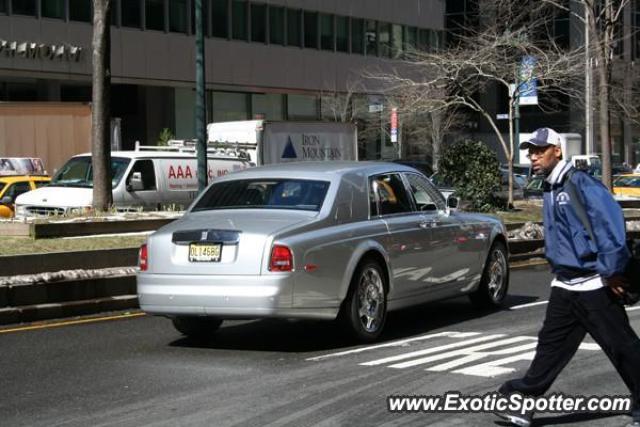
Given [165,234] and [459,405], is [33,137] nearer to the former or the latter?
[165,234]

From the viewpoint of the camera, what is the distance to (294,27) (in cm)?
5209

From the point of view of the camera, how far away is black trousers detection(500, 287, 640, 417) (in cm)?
597

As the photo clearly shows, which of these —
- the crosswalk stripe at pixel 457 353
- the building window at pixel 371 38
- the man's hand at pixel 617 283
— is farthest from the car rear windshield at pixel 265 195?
the building window at pixel 371 38

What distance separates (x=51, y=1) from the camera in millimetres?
41094

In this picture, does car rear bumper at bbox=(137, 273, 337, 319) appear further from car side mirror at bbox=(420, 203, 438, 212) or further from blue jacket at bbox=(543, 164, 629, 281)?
blue jacket at bbox=(543, 164, 629, 281)

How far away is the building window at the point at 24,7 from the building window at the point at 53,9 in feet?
1.61

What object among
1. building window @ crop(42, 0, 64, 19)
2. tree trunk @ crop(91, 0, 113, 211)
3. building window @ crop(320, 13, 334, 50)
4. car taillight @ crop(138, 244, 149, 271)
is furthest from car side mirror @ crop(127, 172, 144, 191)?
building window @ crop(320, 13, 334, 50)

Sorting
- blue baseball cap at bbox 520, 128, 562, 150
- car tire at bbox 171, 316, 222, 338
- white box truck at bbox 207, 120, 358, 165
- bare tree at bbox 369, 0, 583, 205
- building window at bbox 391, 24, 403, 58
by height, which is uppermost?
building window at bbox 391, 24, 403, 58

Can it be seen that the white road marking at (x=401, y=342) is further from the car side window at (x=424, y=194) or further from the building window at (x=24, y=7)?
the building window at (x=24, y=7)

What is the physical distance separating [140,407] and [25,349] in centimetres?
293

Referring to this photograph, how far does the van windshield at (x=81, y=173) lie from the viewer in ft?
68.0

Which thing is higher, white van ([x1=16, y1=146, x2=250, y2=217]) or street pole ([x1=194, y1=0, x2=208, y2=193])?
street pole ([x1=194, y1=0, x2=208, y2=193])

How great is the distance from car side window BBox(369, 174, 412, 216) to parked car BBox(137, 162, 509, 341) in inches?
0.6

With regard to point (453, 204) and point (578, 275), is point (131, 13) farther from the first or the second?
point (578, 275)
